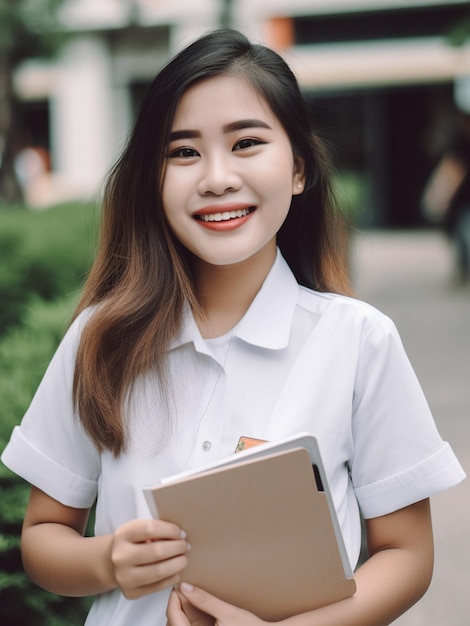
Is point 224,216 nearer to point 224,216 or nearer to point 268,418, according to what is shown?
point 224,216

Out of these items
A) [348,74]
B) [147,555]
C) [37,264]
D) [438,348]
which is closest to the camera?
[147,555]

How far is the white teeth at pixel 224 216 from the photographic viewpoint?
1.64 meters

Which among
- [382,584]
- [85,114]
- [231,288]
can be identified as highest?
[231,288]

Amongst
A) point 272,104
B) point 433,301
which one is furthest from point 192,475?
→ point 433,301

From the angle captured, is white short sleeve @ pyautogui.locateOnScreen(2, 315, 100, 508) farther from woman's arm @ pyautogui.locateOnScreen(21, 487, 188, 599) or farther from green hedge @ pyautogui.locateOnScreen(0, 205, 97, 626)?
green hedge @ pyautogui.locateOnScreen(0, 205, 97, 626)

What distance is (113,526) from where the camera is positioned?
1681mm

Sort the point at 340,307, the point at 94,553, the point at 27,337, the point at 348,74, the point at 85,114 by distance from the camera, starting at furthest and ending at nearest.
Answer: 1. the point at 85,114
2. the point at 348,74
3. the point at 27,337
4. the point at 340,307
5. the point at 94,553

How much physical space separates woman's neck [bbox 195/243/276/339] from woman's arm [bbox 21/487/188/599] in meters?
0.43

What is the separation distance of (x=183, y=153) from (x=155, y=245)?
207 mm

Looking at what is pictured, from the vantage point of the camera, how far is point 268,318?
→ 1.73 m

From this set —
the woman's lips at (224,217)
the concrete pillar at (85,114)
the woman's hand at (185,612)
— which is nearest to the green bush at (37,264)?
the woman's lips at (224,217)

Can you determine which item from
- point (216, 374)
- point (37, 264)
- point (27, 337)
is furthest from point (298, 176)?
point (37, 264)

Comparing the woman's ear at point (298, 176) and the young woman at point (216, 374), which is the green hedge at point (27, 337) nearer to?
the young woman at point (216, 374)

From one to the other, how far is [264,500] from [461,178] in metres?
10.4
